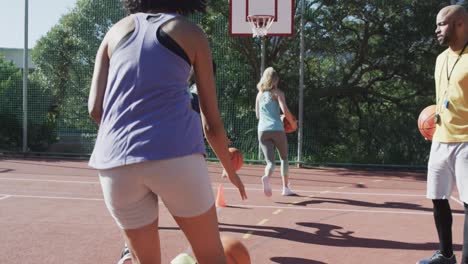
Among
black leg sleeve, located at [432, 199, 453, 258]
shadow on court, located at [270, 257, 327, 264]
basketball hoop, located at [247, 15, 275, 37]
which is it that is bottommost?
shadow on court, located at [270, 257, 327, 264]

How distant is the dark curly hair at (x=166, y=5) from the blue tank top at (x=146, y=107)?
5.7 inches

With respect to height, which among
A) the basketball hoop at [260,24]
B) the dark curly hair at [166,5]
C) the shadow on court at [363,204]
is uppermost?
the basketball hoop at [260,24]

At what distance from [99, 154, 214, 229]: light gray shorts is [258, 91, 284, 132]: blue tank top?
5573 millimetres

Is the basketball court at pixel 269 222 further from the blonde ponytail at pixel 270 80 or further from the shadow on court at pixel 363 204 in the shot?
the blonde ponytail at pixel 270 80

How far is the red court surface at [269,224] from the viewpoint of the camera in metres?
4.97

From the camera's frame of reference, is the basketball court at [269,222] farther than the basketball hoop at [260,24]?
No

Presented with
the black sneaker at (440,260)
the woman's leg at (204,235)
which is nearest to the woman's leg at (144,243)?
the woman's leg at (204,235)

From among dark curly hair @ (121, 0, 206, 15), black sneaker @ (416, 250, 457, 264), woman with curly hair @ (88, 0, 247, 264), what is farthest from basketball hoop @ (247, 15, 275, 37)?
woman with curly hair @ (88, 0, 247, 264)

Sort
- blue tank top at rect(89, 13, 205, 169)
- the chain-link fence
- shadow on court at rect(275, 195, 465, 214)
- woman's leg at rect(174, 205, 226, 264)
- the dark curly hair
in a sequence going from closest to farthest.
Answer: blue tank top at rect(89, 13, 205, 169) < woman's leg at rect(174, 205, 226, 264) < the dark curly hair < shadow on court at rect(275, 195, 465, 214) < the chain-link fence

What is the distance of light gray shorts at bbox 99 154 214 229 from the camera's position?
217 cm

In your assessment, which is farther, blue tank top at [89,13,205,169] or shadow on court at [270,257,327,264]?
shadow on court at [270,257,327,264]

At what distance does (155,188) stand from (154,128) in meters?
0.27

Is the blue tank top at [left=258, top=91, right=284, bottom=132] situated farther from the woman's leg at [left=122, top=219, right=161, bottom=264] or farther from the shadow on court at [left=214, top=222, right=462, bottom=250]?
the woman's leg at [left=122, top=219, right=161, bottom=264]

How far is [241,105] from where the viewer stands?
1476 centimetres
